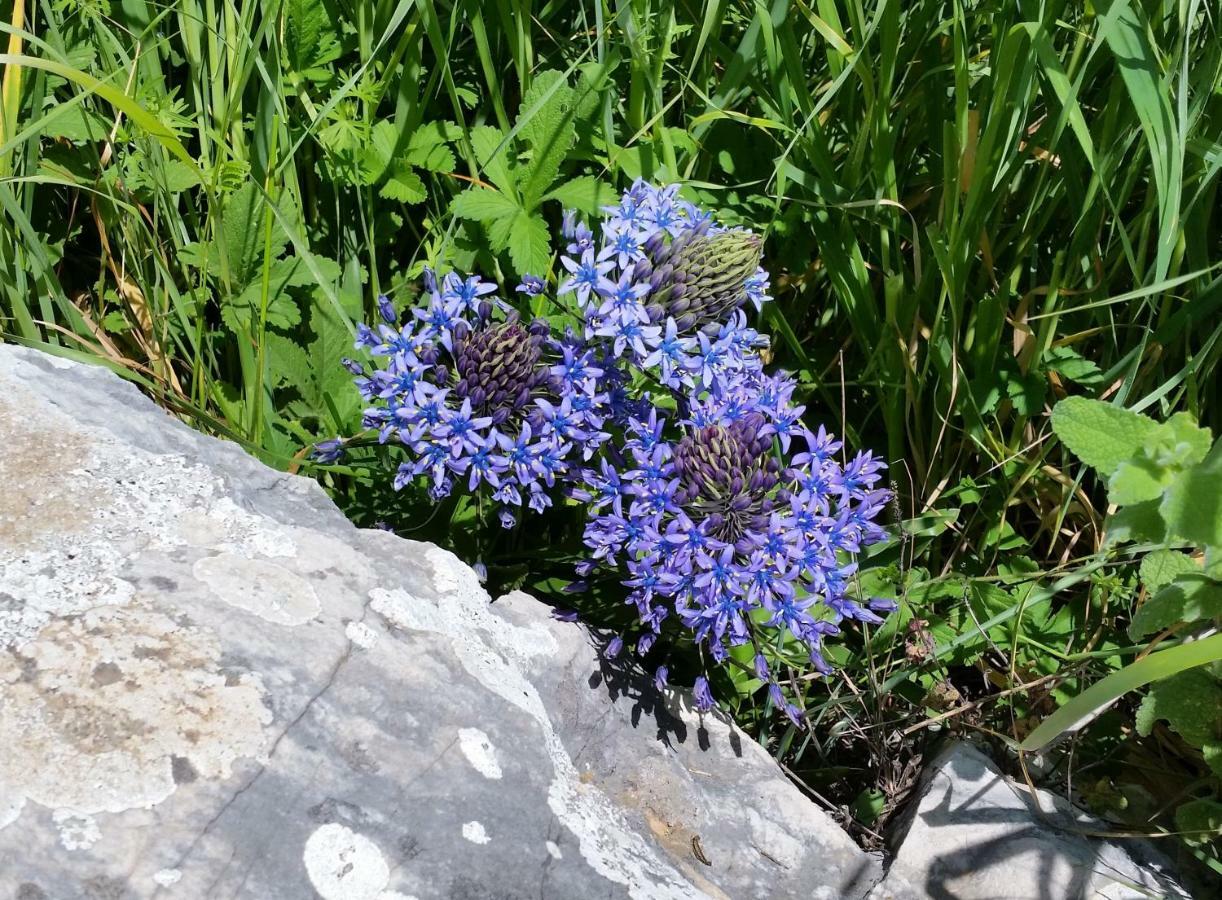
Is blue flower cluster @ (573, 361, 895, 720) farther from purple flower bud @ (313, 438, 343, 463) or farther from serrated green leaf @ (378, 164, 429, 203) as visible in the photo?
serrated green leaf @ (378, 164, 429, 203)

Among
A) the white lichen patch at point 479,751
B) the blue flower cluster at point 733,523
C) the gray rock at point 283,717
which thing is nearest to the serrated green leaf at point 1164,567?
the blue flower cluster at point 733,523

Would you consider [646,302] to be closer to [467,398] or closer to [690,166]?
[467,398]

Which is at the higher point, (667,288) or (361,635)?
(667,288)

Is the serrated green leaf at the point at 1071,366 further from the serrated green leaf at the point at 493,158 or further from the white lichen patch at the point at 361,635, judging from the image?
the white lichen patch at the point at 361,635

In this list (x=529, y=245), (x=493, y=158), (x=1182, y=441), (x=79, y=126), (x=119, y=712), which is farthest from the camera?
(x=79, y=126)

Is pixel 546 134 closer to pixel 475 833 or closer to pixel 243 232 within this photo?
pixel 243 232

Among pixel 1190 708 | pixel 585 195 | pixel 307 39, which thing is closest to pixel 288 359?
pixel 585 195
